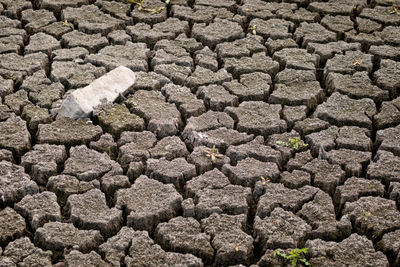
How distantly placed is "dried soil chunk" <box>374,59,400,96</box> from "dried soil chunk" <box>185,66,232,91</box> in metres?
A: 1.08

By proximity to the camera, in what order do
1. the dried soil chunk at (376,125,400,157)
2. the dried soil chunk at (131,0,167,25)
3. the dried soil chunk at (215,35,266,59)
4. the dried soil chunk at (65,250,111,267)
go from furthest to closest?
the dried soil chunk at (131,0,167,25) → the dried soil chunk at (215,35,266,59) → the dried soil chunk at (376,125,400,157) → the dried soil chunk at (65,250,111,267)

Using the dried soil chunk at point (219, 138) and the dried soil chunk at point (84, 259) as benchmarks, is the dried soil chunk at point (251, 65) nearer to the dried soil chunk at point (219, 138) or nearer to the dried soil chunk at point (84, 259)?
the dried soil chunk at point (219, 138)

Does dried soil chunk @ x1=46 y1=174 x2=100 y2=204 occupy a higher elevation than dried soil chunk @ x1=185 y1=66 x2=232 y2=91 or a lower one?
lower

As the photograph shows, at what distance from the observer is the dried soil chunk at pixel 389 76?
4.13 metres

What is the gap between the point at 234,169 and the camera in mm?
3301

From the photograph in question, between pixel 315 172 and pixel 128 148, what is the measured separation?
1098 mm

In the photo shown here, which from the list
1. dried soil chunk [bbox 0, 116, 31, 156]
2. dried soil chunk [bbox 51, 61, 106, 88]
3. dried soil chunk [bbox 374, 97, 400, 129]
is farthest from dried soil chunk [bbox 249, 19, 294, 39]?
dried soil chunk [bbox 0, 116, 31, 156]

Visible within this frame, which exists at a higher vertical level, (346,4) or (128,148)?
(346,4)

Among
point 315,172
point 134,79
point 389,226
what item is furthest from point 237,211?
point 134,79

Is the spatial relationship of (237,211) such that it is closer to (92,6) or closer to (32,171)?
(32,171)

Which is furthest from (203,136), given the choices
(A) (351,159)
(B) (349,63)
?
(B) (349,63)

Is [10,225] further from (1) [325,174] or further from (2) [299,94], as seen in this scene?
(2) [299,94]

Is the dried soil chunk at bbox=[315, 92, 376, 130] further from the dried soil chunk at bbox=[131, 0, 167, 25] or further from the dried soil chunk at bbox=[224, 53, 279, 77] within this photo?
the dried soil chunk at bbox=[131, 0, 167, 25]

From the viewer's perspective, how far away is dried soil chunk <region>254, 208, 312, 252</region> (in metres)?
2.84
